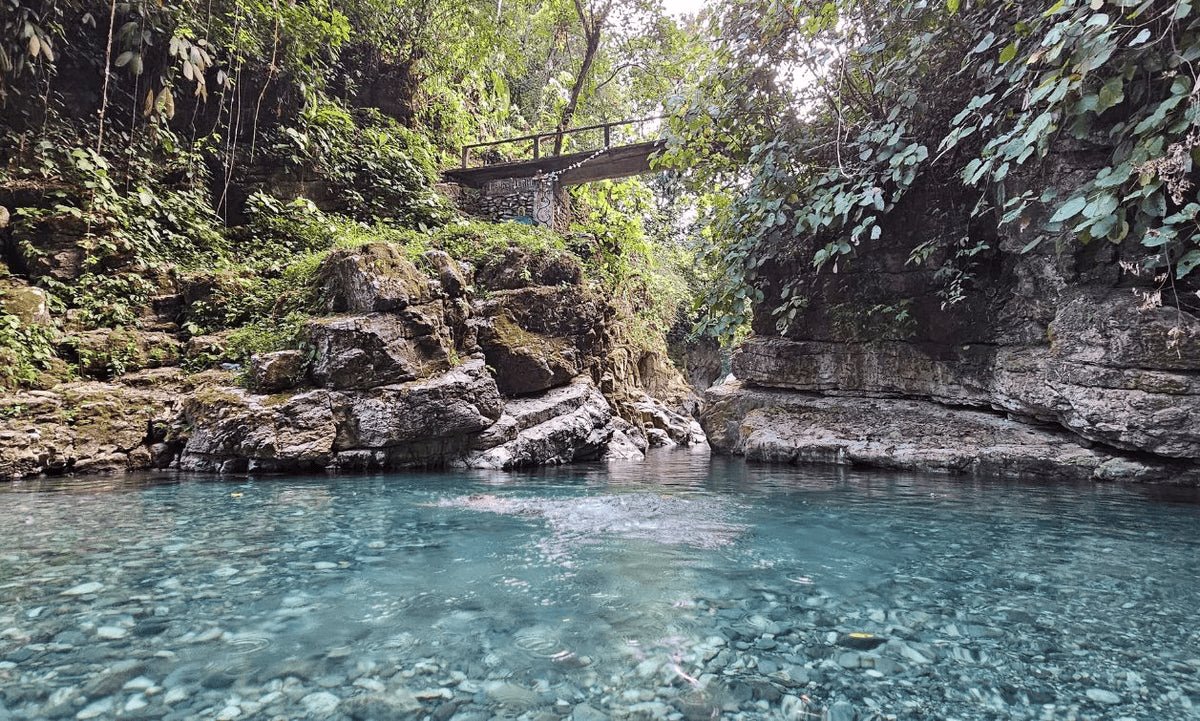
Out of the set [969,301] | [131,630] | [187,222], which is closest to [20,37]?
[187,222]

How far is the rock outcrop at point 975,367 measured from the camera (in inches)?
196

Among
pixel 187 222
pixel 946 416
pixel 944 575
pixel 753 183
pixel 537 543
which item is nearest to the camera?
pixel 944 575

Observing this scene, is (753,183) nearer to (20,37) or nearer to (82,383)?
(82,383)

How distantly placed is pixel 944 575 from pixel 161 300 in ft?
31.2

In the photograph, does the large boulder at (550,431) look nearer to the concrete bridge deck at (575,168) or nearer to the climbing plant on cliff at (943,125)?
the climbing plant on cliff at (943,125)

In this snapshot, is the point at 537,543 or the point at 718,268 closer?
the point at 537,543

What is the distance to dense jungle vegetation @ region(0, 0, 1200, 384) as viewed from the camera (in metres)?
4.08

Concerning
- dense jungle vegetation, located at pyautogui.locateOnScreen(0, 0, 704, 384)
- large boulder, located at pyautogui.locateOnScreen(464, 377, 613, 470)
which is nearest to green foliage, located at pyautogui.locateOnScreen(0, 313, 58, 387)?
dense jungle vegetation, located at pyautogui.locateOnScreen(0, 0, 704, 384)

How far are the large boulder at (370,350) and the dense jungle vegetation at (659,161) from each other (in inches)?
34.9

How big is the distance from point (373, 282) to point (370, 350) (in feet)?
3.17

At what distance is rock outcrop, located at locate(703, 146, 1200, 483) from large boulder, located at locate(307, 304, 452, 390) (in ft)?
14.6

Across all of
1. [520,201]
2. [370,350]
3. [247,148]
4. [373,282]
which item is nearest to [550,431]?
[370,350]

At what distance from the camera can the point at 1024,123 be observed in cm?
419

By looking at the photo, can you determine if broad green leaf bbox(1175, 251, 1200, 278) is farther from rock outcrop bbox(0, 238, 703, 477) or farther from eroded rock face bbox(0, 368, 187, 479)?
eroded rock face bbox(0, 368, 187, 479)
